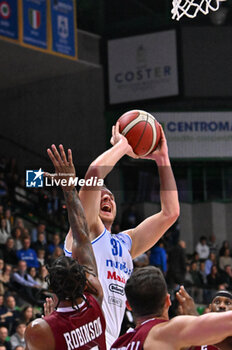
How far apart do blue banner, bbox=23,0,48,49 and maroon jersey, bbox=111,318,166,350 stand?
15863 mm

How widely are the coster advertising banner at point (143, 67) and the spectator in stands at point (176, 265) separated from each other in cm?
768

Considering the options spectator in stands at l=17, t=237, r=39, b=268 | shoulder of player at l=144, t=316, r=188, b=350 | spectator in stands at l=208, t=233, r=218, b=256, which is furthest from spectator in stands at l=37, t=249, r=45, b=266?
shoulder of player at l=144, t=316, r=188, b=350

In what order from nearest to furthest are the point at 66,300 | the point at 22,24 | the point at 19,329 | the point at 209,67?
the point at 66,300 < the point at 19,329 < the point at 22,24 < the point at 209,67

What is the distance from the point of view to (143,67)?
23.6 meters

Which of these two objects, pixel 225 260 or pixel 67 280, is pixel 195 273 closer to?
pixel 225 260

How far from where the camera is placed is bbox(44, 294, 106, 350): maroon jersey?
374cm

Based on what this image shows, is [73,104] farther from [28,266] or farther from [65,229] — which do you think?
[28,266]

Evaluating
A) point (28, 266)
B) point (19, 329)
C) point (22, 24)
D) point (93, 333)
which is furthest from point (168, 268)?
point (93, 333)

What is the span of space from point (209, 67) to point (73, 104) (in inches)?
184

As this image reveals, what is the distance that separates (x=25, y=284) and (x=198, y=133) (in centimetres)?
1202

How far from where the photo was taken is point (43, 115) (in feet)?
79.5

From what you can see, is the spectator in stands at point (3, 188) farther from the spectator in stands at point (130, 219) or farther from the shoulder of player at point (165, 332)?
the shoulder of player at point (165, 332)

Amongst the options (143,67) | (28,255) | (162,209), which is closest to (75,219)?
(162,209)

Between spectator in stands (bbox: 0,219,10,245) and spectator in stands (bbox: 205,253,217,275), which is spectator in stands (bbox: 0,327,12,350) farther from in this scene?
spectator in stands (bbox: 205,253,217,275)
